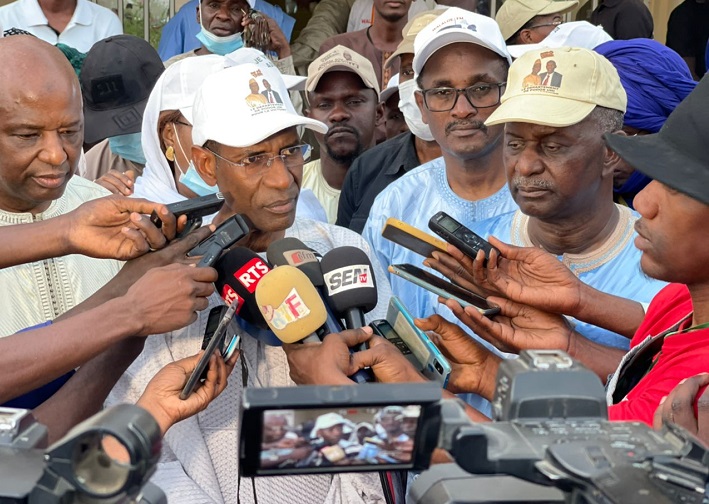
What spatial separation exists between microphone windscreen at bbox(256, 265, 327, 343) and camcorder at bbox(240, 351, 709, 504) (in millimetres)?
1061

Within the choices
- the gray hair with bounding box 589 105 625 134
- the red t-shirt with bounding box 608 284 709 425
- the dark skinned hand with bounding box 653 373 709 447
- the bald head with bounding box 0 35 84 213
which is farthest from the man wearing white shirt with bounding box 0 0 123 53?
the dark skinned hand with bounding box 653 373 709 447

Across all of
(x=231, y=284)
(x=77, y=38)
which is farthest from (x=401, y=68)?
(x=231, y=284)

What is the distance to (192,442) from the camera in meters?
2.82

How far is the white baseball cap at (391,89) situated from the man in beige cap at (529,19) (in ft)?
2.71

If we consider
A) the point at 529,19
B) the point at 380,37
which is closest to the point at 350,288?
the point at 529,19

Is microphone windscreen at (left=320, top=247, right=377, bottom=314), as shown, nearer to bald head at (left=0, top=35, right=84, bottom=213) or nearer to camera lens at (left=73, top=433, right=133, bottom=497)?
bald head at (left=0, top=35, right=84, bottom=213)

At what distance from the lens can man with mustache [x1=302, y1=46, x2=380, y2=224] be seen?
551cm

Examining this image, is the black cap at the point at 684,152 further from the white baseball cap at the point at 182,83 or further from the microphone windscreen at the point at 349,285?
the white baseball cap at the point at 182,83

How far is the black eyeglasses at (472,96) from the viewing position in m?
4.01

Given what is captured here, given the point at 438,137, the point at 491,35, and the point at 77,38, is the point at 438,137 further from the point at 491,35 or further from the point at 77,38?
the point at 77,38

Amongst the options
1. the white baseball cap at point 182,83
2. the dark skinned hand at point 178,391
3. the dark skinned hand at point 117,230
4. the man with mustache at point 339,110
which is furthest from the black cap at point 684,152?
the man with mustache at point 339,110

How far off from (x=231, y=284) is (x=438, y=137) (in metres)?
1.55

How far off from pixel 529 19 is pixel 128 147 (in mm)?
2518

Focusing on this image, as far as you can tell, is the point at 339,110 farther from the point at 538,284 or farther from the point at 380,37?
the point at 538,284
